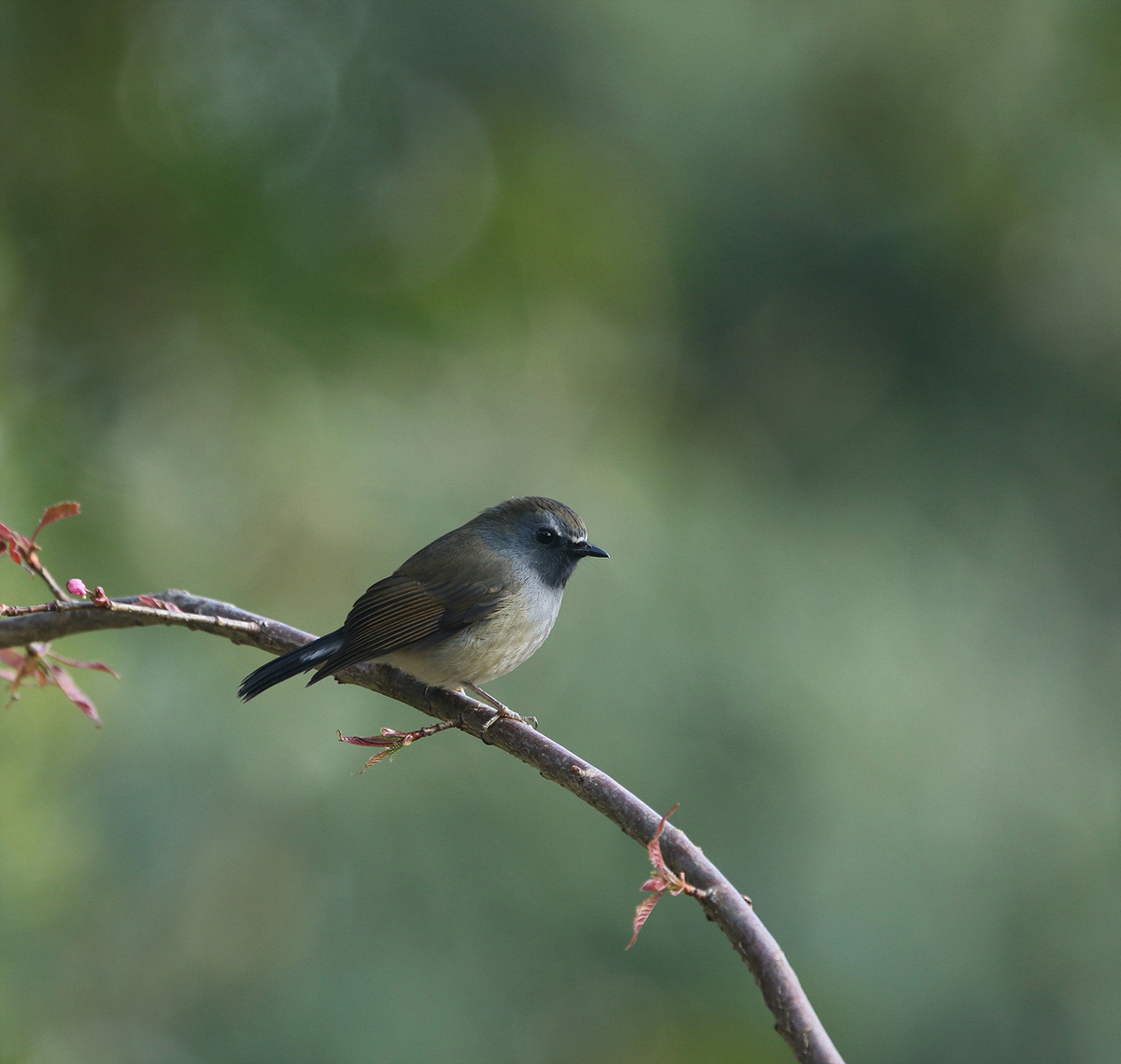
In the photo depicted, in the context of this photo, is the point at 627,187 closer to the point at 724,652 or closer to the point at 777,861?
the point at 724,652

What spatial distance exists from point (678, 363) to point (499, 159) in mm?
2450

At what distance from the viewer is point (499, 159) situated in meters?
5.46

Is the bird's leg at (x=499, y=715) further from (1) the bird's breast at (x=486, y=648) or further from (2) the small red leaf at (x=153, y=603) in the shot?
(2) the small red leaf at (x=153, y=603)

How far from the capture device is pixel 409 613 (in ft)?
9.46

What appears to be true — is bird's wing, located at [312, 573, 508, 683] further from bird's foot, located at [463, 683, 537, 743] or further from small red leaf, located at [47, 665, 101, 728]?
small red leaf, located at [47, 665, 101, 728]

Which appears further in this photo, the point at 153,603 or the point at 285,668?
the point at 285,668

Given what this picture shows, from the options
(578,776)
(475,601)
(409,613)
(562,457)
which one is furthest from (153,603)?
(562,457)

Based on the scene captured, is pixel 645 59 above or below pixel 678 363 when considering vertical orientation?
above

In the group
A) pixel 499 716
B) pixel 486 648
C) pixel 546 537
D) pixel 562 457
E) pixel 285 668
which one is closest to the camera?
pixel 499 716

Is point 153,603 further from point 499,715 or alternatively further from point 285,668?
point 499,715

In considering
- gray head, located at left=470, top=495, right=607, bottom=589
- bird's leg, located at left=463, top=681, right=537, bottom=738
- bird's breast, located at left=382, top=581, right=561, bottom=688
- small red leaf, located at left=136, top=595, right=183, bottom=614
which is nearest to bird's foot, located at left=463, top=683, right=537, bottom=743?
bird's leg, located at left=463, top=681, right=537, bottom=738

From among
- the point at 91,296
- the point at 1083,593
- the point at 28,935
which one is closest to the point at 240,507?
the point at 91,296

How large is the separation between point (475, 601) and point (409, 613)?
189 mm

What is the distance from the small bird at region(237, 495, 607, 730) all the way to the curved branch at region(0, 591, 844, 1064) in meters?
0.21
